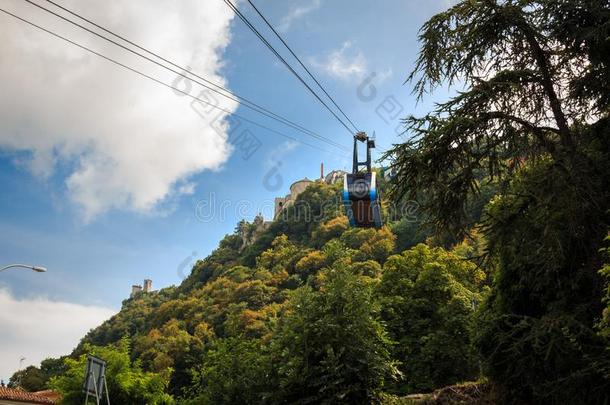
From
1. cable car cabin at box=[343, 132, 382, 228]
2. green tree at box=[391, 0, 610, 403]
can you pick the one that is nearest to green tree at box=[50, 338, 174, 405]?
cable car cabin at box=[343, 132, 382, 228]

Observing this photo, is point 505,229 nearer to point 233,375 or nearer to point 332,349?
point 332,349

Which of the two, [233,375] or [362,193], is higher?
[362,193]

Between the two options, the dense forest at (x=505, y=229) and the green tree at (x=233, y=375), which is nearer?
the dense forest at (x=505, y=229)

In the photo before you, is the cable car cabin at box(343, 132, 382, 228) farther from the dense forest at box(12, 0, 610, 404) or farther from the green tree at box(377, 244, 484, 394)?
the green tree at box(377, 244, 484, 394)

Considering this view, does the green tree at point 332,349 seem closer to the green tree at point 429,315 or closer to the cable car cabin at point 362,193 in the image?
the cable car cabin at point 362,193

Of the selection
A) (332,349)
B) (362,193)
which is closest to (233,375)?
(332,349)

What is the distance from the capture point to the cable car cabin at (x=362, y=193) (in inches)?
682

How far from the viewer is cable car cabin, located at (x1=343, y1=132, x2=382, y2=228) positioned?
17.3 metres

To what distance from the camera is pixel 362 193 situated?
1736 cm

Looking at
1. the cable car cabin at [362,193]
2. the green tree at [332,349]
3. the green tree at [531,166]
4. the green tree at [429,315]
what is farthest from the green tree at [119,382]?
the green tree at [531,166]

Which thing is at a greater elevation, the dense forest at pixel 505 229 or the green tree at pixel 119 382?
the dense forest at pixel 505 229

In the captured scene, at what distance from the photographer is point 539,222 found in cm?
934

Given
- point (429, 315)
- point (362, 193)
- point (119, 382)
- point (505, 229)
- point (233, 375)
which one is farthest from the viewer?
point (429, 315)

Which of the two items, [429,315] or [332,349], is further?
[429,315]
